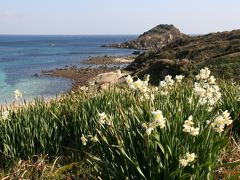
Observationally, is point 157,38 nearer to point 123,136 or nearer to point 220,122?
point 123,136

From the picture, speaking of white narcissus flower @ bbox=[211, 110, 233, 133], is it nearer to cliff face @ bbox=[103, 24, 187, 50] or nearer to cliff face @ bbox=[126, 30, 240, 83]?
cliff face @ bbox=[126, 30, 240, 83]

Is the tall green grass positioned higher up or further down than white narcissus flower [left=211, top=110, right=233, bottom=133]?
further down

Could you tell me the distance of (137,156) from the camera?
16.7ft

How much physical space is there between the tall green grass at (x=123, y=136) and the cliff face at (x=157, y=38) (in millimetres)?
91666

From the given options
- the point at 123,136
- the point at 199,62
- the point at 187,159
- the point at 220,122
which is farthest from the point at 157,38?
the point at 187,159

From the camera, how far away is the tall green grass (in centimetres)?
481

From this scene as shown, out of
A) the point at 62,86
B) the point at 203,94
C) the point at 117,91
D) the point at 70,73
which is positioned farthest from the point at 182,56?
the point at 203,94

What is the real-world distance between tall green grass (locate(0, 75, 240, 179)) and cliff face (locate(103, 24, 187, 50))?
91.7 meters

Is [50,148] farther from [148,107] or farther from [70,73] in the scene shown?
[70,73]

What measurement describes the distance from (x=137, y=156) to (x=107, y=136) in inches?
19.2

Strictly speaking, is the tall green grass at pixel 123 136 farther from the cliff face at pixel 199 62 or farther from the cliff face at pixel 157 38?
the cliff face at pixel 157 38

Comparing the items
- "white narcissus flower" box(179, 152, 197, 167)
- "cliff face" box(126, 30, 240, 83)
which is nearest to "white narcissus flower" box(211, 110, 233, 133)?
"white narcissus flower" box(179, 152, 197, 167)

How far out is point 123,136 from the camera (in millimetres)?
5234

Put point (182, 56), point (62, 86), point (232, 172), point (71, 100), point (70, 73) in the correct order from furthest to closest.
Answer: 1. point (70, 73)
2. point (62, 86)
3. point (182, 56)
4. point (71, 100)
5. point (232, 172)
